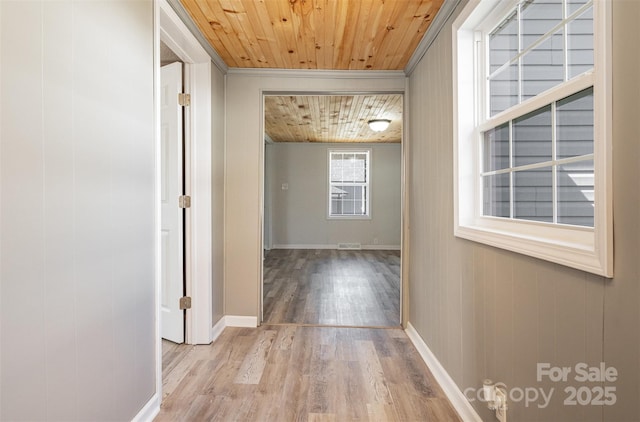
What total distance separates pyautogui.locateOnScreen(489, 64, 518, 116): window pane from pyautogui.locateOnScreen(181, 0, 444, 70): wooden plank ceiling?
65cm

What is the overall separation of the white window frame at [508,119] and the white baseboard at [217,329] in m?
2.00

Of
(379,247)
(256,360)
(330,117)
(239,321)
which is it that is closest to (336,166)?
(379,247)

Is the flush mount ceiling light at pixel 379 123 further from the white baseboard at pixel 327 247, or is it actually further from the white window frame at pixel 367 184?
the white baseboard at pixel 327 247

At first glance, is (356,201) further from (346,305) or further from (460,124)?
(460,124)

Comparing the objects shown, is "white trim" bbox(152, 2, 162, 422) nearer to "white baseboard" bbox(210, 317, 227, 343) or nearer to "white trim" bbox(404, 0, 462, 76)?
"white baseboard" bbox(210, 317, 227, 343)

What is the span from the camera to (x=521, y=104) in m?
1.42

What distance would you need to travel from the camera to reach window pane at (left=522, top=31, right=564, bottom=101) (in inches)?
47.9

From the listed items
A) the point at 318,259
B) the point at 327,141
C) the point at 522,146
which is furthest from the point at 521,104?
the point at 327,141

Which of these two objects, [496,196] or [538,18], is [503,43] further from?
[496,196]

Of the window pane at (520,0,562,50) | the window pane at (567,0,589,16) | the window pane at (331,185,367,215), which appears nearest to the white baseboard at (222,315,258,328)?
the window pane at (520,0,562,50)

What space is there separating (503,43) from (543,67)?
1.43 ft

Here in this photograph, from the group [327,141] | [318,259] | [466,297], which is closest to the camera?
[466,297]

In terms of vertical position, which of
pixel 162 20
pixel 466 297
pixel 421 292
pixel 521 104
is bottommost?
pixel 421 292

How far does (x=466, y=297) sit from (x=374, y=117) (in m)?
3.94
